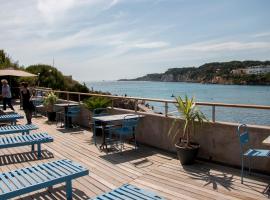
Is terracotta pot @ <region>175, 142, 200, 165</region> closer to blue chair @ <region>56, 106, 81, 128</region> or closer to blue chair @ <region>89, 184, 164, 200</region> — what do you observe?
blue chair @ <region>89, 184, 164, 200</region>

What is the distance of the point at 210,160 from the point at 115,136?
3399 mm

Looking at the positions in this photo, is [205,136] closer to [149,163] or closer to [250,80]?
[149,163]

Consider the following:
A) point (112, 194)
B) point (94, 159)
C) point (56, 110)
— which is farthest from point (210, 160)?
point (56, 110)

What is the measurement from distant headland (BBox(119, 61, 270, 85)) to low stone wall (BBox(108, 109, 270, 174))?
8044cm

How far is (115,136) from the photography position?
8.88 metres

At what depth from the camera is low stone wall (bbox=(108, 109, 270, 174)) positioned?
17.9 ft

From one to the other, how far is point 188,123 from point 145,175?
1.44 meters

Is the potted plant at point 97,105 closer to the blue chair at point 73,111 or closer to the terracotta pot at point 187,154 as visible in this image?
the blue chair at point 73,111

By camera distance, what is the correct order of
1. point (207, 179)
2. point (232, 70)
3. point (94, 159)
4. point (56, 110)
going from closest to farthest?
point (207, 179), point (94, 159), point (56, 110), point (232, 70)

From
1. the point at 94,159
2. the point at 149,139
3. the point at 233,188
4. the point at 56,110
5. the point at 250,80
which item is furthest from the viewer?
the point at 250,80

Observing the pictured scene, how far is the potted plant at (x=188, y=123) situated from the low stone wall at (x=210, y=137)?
239 millimetres

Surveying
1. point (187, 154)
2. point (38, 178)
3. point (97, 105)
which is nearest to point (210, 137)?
point (187, 154)

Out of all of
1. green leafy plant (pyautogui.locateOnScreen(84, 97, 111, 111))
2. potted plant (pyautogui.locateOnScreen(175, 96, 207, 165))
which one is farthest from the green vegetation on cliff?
potted plant (pyautogui.locateOnScreen(175, 96, 207, 165))

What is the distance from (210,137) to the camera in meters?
6.21
